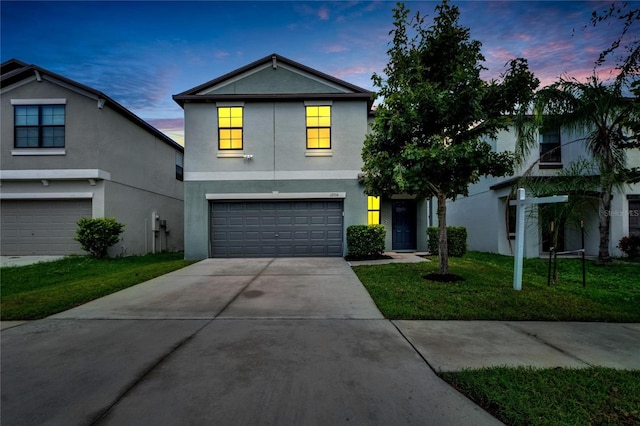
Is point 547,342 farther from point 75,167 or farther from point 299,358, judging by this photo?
→ point 75,167

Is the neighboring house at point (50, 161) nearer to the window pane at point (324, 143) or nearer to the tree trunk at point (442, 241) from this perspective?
the window pane at point (324, 143)

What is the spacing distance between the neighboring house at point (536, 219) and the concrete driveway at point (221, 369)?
10.7m

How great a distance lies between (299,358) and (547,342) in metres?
3.22

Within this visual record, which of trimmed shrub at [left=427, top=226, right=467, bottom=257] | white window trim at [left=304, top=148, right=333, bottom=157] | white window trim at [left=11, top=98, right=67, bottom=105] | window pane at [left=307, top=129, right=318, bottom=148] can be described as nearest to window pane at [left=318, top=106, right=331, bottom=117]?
window pane at [left=307, top=129, right=318, bottom=148]

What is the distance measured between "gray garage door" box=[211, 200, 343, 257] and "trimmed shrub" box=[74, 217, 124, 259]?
399cm

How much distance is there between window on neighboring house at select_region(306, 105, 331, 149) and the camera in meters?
12.2

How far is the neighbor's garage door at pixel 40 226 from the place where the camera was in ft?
40.1

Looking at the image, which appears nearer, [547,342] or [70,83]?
[547,342]

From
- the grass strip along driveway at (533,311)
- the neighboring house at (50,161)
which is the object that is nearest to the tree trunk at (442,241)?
the grass strip along driveway at (533,311)

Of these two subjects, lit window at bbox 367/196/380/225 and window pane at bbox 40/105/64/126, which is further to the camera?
lit window at bbox 367/196/380/225

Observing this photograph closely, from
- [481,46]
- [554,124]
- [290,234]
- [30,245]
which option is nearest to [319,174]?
[290,234]

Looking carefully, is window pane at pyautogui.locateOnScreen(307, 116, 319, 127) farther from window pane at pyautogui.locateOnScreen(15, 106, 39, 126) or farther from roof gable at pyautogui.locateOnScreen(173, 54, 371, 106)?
window pane at pyautogui.locateOnScreen(15, 106, 39, 126)

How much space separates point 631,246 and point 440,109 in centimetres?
1200

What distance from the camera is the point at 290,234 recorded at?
39.8 feet
